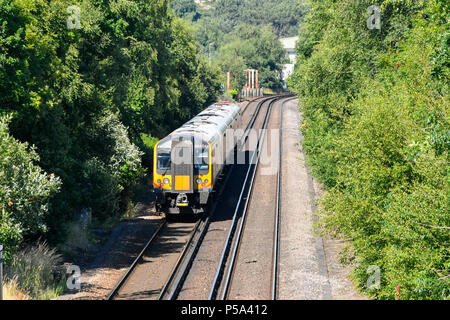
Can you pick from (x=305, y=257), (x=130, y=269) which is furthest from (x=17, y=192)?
(x=305, y=257)

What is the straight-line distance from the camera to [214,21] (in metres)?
195

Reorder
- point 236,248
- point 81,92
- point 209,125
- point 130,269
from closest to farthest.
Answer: point 130,269
point 236,248
point 81,92
point 209,125

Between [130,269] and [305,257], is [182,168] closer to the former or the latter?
[130,269]

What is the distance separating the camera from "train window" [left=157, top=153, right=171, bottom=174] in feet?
71.5

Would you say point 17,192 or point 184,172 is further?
point 184,172

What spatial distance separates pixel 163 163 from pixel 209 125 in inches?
182

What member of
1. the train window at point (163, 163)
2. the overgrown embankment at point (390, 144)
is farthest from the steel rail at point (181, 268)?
the overgrown embankment at point (390, 144)

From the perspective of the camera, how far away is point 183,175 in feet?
70.9

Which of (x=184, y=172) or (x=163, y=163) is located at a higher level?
(x=163, y=163)

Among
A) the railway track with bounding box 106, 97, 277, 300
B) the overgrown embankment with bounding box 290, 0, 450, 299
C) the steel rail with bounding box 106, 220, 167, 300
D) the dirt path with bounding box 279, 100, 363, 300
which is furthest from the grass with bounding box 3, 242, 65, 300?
the overgrown embankment with bounding box 290, 0, 450, 299

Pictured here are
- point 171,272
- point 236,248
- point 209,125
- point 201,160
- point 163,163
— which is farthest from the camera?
point 209,125

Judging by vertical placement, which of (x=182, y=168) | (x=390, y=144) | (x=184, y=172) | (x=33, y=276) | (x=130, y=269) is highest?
(x=390, y=144)
